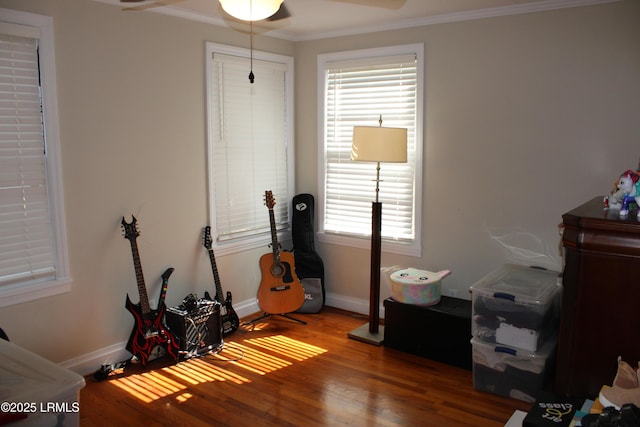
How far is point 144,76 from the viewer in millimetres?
3580

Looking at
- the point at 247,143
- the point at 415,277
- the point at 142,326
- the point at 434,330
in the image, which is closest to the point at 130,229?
the point at 142,326

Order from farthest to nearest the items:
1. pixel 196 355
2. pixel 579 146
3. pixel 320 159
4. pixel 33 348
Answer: pixel 320 159
pixel 196 355
pixel 579 146
pixel 33 348

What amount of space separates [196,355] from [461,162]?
2.41m

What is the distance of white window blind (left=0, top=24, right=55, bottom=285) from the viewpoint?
9.70ft

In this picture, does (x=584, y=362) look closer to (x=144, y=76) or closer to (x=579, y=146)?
(x=579, y=146)

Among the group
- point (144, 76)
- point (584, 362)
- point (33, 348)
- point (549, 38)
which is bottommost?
point (33, 348)

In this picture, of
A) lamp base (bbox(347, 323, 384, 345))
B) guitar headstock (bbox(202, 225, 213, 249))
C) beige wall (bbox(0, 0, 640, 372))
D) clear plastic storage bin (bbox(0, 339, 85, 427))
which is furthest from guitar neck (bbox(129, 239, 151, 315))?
lamp base (bbox(347, 323, 384, 345))

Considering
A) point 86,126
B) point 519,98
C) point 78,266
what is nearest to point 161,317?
point 78,266

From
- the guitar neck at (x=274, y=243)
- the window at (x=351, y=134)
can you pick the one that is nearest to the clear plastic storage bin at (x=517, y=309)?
the window at (x=351, y=134)

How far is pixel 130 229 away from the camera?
349 centimetres

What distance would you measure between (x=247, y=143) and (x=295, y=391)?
2.11m

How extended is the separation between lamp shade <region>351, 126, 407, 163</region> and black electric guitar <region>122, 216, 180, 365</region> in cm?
167

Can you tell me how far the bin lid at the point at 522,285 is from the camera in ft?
10.1

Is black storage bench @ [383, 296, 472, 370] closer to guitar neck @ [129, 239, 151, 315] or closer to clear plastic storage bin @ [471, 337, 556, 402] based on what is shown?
clear plastic storage bin @ [471, 337, 556, 402]
